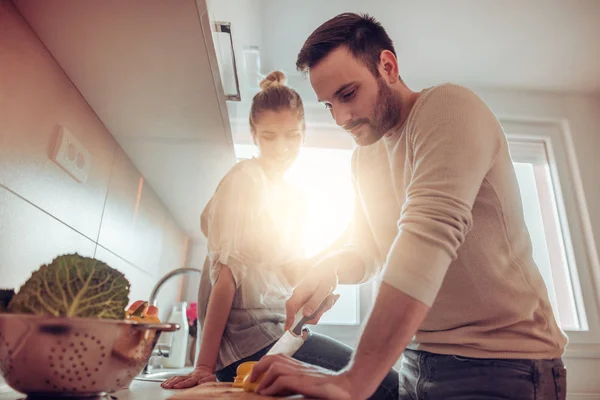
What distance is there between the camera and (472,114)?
564mm

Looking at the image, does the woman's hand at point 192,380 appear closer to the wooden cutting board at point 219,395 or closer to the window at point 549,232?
the wooden cutting board at point 219,395

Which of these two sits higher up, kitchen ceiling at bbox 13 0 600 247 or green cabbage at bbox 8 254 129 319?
kitchen ceiling at bbox 13 0 600 247

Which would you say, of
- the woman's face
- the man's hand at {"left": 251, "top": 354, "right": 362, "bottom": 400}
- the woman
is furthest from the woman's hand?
the woman's face

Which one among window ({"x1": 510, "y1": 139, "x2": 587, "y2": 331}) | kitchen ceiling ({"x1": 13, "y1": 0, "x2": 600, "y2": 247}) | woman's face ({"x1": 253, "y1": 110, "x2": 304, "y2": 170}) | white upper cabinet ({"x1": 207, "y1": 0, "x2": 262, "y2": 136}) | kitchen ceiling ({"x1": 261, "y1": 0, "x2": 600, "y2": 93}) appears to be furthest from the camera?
window ({"x1": 510, "y1": 139, "x2": 587, "y2": 331})

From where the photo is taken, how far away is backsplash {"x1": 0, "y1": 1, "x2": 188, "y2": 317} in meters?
0.60

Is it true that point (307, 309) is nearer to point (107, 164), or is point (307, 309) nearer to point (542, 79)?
point (107, 164)

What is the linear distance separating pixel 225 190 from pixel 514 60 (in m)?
1.69

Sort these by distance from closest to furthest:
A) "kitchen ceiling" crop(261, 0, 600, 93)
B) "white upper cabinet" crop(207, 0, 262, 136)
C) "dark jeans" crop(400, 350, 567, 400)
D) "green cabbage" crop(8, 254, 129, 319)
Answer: "green cabbage" crop(8, 254, 129, 319) → "dark jeans" crop(400, 350, 567, 400) → "white upper cabinet" crop(207, 0, 262, 136) → "kitchen ceiling" crop(261, 0, 600, 93)

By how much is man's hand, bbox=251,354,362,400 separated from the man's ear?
1.77 ft

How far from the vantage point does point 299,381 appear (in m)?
0.44

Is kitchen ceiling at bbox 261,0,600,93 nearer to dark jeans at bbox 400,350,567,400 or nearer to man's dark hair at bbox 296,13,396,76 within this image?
man's dark hair at bbox 296,13,396,76

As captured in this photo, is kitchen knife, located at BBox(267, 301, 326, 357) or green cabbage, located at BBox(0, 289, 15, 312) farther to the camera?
kitchen knife, located at BBox(267, 301, 326, 357)

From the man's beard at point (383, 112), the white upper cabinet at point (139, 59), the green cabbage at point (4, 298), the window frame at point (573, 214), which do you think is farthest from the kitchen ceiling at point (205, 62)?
the green cabbage at point (4, 298)

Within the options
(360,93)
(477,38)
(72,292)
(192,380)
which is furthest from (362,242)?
(477,38)
